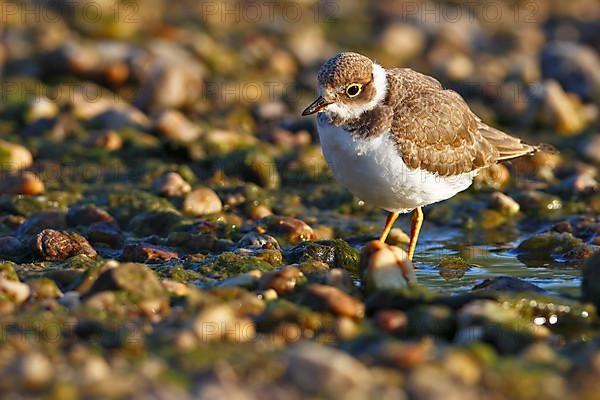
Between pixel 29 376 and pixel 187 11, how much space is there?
41.2 feet

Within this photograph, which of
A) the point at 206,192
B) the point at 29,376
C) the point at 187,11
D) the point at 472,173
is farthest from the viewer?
the point at 187,11

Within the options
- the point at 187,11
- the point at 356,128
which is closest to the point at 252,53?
the point at 187,11

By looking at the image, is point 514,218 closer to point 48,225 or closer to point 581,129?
point 581,129

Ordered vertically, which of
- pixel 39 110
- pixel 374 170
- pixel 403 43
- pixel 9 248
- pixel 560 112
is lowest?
pixel 9 248

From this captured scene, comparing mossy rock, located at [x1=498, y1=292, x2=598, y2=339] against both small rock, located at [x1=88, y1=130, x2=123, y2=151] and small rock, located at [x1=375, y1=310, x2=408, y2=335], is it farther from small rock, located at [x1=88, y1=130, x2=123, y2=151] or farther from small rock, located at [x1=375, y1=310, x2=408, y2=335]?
small rock, located at [x1=88, y1=130, x2=123, y2=151]

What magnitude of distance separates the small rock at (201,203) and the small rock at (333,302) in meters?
3.17

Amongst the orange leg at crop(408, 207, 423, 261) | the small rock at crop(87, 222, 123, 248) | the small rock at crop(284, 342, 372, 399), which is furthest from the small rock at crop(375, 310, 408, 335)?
the small rock at crop(87, 222, 123, 248)

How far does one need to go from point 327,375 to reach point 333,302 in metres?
1.51

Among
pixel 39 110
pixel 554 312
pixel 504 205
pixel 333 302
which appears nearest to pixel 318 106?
pixel 333 302

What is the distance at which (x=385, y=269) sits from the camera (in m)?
6.35

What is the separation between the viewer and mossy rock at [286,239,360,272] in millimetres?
7473

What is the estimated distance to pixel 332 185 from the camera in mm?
10164

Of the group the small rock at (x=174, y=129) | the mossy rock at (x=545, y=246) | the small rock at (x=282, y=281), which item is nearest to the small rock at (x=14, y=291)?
the small rock at (x=282, y=281)

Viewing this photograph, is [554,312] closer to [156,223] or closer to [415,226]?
[415,226]
